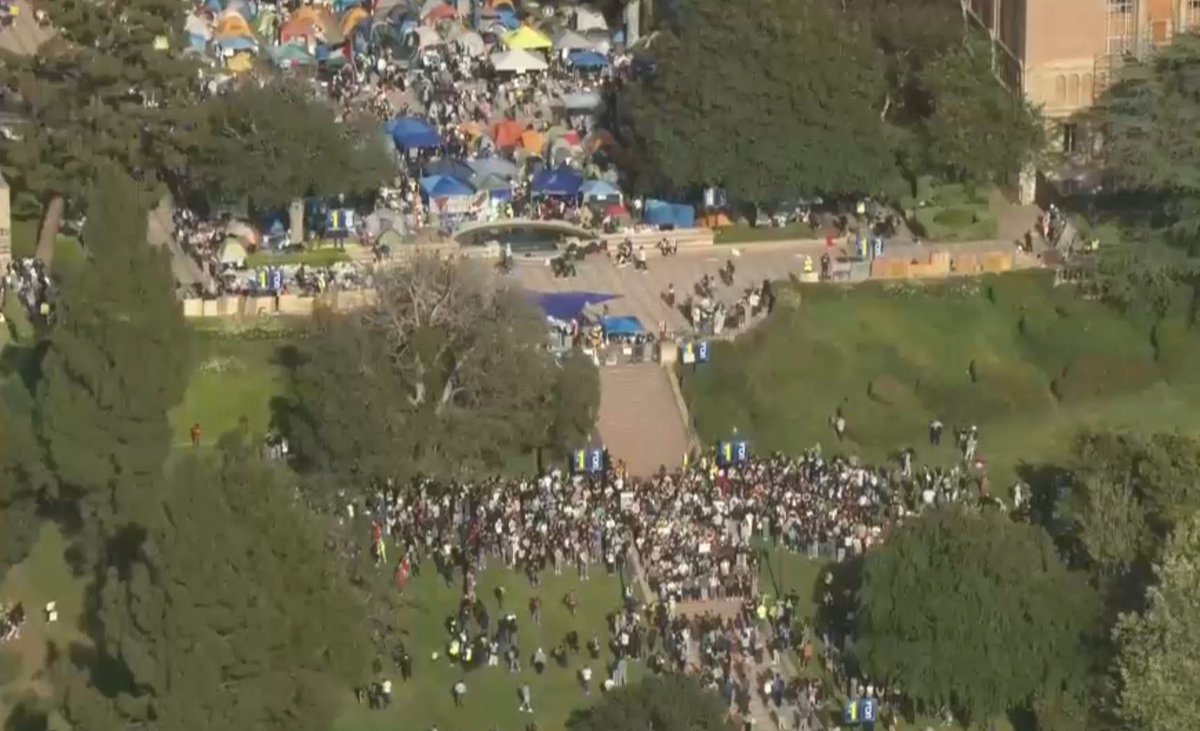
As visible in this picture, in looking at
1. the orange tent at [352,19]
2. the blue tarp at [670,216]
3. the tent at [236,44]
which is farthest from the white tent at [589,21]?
the blue tarp at [670,216]

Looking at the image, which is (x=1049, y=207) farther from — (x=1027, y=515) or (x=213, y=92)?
(x=213, y=92)

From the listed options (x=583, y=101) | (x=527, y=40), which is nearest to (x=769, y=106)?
(x=583, y=101)

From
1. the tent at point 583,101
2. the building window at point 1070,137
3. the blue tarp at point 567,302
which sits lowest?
the blue tarp at point 567,302

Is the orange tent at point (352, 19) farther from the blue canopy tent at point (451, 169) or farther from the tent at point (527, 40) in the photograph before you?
the blue canopy tent at point (451, 169)

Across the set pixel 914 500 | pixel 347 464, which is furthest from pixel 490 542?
pixel 914 500

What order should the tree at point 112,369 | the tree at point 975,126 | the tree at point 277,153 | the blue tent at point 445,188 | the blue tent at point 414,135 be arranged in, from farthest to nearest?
the blue tent at point 414,135, the blue tent at point 445,188, the tree at point 975,126, the tree at point 277,153, the tree at point 112,369
